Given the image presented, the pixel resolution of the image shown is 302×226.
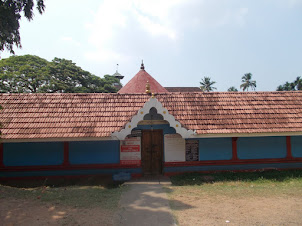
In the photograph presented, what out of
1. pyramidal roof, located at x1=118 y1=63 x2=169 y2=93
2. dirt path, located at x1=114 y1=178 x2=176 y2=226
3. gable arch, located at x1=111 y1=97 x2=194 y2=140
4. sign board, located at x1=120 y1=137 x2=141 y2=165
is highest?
pyramidal roof, located at x1=118 y1=63 x2=169 y2=93

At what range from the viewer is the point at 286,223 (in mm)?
4711

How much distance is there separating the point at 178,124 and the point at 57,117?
478cm

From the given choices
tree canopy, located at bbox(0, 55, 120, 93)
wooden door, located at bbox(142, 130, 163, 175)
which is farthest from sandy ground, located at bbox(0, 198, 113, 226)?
tree canopy, located at bbox(0, 55, 120, 93)

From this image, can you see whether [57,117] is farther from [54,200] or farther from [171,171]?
[171,171]

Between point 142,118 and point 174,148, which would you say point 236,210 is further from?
point 142,118

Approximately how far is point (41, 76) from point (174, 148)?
63.0 ft

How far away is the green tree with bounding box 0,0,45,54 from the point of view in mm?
6863

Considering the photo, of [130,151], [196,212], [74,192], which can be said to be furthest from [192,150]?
[74,192]

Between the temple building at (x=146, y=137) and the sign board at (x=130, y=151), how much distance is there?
4cm

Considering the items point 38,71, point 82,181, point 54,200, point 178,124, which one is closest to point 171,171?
point 178,124

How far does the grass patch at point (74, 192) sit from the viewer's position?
606cm

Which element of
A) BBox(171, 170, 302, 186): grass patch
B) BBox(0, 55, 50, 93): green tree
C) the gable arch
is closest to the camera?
the gable arch

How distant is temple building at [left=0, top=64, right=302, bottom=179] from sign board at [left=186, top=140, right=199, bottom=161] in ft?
0.14

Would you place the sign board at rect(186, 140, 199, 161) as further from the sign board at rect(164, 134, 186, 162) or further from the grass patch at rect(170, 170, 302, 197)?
the grass patch at rect(170, 170, 302, 197)
